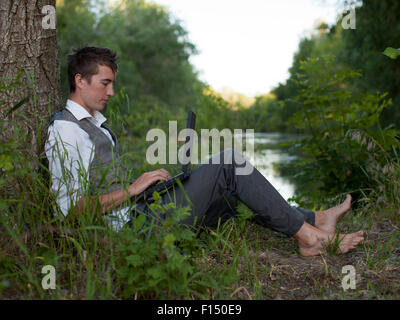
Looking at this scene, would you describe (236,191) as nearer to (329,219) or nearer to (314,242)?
(314,242)

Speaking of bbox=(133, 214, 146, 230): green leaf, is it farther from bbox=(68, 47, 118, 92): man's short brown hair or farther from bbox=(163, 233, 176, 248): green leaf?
bbox=(68, 47, 118, 92): man's short brown hair

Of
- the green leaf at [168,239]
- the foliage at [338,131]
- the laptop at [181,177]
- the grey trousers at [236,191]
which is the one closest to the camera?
the green leaf at [168,239]

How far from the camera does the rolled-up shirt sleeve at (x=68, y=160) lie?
1.88m

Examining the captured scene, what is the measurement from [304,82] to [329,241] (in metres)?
2.08

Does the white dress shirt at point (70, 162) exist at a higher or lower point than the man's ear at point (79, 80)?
lower

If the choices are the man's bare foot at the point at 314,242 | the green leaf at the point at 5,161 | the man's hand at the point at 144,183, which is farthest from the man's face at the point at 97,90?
the man's bare foot at the point at 314,242

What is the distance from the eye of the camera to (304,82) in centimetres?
387

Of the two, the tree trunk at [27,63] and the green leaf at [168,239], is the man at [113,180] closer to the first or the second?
the tree trunk at [27,63]

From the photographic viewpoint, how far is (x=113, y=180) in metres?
2.00

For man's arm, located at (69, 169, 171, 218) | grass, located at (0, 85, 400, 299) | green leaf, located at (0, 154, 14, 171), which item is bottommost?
grass, located at (0, 85, 400, 299)

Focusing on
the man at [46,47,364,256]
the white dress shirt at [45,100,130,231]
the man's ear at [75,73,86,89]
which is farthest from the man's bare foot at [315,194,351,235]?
the man's ear at [75,73,86,89]

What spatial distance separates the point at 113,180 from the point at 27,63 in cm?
88

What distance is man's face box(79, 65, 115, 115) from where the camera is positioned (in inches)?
94.0
